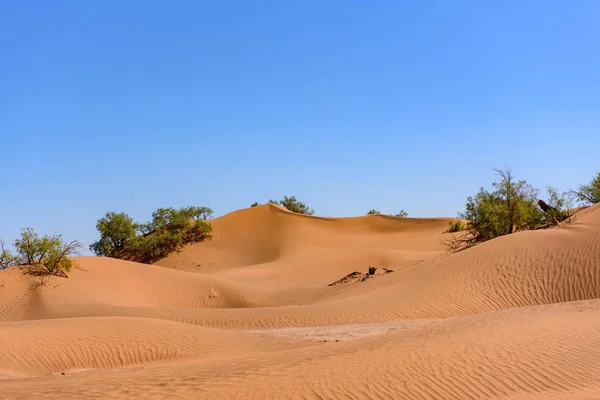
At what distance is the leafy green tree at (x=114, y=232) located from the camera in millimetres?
46750

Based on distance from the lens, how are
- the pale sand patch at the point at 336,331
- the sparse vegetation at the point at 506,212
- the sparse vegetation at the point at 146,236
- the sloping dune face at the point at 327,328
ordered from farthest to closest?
the sparse vegetation at the point at 146,236, the sparse vegetation at the point at 506,212, the pale sand patch at the point at 336,331, the sloping dune face at the point at 327,328

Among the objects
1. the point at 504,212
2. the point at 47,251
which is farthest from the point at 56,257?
the point at 504,212

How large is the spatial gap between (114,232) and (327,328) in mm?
33748

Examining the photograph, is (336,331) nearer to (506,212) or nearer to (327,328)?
(327,328)

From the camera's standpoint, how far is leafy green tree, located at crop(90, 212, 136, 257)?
46750 millimetres

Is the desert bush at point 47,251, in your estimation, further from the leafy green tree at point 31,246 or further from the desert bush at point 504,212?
the desert bush at point 504,212

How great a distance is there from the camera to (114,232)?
154ft

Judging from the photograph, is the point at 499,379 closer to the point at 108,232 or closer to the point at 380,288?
the point at 380,288

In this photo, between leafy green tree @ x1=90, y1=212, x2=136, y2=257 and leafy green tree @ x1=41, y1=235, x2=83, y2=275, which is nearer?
leafy green tree @ x1=41, y1=235, x2=83, y2=275

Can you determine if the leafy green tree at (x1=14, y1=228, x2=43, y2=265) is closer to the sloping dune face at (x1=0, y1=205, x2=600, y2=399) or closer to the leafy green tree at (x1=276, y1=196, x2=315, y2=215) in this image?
the sloping dune face at (x1=0, y1=205, x2=600, y2=399)

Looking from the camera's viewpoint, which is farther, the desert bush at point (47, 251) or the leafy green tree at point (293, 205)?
the leafy green tree at point (293, 205)

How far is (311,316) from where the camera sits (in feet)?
61.5

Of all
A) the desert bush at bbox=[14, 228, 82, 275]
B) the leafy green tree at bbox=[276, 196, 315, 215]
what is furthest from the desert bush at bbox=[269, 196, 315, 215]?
the desert bush at bbox=[14, 228, 82, 275]

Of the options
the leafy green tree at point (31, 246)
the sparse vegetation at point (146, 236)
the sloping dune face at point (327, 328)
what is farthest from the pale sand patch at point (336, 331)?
the sparse vegetation at point (146, 236)
